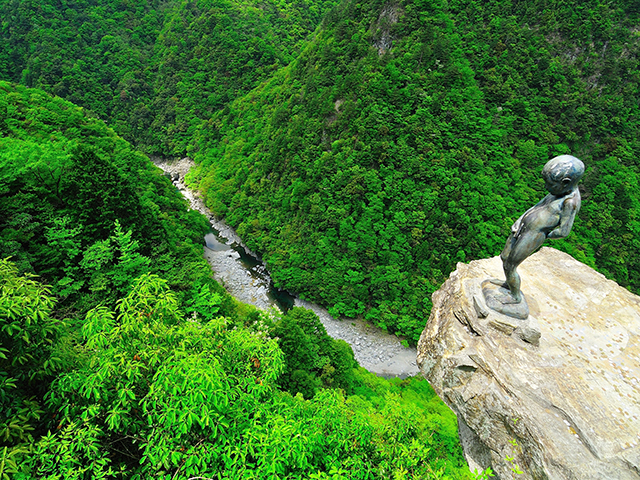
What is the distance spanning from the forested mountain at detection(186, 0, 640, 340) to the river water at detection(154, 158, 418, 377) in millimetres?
1662

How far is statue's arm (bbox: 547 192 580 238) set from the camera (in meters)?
7.18

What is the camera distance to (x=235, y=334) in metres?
5.97

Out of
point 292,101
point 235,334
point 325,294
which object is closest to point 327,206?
point 325,294

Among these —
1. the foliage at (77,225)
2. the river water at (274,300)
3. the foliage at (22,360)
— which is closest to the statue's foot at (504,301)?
the foliage at (22,360)

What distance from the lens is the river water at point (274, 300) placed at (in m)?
30.0

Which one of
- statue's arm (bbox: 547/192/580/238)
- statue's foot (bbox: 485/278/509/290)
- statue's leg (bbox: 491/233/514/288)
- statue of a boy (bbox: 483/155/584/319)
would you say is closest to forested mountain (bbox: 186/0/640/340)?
statue's foot (bbox: 485/278/509/290)

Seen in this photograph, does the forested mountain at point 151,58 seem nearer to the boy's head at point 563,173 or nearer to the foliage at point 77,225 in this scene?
the foliage at point 77,225

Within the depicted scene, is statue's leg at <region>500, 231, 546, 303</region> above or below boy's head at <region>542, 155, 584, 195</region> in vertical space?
below

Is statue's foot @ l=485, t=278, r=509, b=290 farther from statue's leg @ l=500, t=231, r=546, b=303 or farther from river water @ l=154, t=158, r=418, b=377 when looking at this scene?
river water @ l=154, t=158, r=418, b=377

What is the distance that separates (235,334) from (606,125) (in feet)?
154

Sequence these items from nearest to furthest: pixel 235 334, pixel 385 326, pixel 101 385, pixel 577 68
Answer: pixel 101 385, pixel 235 334, pixel 385 326, pixel 577 68

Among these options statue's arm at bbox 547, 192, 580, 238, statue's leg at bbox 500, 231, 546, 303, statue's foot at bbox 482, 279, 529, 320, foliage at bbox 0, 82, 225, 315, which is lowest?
foliage at bbox 0, 82, 225, 315

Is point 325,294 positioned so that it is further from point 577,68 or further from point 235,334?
point 577,68

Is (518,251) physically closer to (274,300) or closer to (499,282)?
(499,282)
